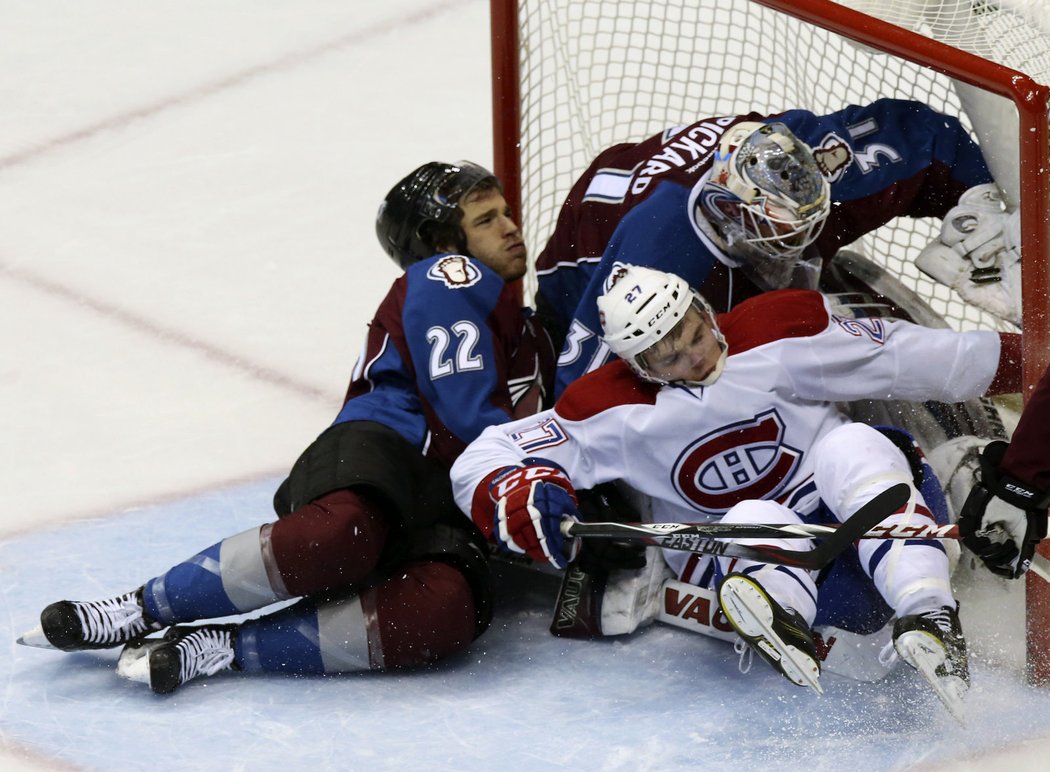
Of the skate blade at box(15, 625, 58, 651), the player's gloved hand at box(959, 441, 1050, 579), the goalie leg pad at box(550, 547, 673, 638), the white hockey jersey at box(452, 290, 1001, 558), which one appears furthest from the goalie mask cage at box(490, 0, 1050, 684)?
the skate blade at box(15, 625, 58, 651)

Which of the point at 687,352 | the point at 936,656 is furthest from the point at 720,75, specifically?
the point at 936,656

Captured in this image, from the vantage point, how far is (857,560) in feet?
9.70

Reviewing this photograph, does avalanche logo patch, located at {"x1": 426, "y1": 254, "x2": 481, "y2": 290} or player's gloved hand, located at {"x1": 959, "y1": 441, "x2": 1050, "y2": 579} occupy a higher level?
avalanche logo patch, located at {"x1": 426, "y1": 254, "x2": 481, "y2": 290}

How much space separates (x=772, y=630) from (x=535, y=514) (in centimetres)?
41

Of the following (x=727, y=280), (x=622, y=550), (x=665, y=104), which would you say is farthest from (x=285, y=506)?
(x=665, y=104)

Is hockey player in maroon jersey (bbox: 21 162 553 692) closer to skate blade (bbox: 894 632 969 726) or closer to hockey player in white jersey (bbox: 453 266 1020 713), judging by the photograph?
hockey player in white jersey (bbox: 453 266 1020 713)

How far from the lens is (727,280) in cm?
327

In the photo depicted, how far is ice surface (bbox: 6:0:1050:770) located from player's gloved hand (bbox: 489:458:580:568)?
9.2 inches

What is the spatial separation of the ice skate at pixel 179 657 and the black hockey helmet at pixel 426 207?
2.66 feet

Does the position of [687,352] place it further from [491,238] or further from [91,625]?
[91,625]

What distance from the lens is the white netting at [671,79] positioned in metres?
3.55

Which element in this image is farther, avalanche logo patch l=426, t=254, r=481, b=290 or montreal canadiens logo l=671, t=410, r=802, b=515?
avalanche logo patch l=426, t=254, r=481, b=290

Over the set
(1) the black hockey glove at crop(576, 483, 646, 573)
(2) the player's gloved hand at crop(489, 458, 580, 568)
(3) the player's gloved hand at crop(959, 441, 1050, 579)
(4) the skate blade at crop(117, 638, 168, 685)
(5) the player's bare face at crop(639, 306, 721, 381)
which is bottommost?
(4) the skate blade at crop(117, 638, 168, 685)

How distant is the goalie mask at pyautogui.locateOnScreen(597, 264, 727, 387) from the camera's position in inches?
115
